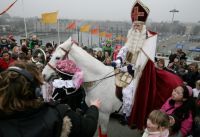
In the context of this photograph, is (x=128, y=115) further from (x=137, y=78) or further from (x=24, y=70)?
(x=24, y=70)

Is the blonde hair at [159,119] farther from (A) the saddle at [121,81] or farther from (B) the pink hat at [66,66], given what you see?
(B) the pink hat at [66,66]

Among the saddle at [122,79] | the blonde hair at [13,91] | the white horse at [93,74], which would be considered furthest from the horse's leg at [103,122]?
the blonde hair at [13,91]

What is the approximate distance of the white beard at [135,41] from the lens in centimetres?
387

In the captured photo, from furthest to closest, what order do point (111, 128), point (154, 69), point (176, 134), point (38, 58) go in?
point (38, 58) < point (111, 128) < point (154, 69) < point (176, 134)

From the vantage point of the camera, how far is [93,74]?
3.46 meters

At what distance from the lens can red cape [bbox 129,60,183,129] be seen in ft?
11.3

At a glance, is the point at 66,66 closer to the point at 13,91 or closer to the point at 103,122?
the point at 103,122

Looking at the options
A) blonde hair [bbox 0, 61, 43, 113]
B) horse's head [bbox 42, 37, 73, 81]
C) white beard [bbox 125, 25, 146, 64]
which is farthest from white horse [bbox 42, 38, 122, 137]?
blonde hair [bbox 0, 61, 43, 113]

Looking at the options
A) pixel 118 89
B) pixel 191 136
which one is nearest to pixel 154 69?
pixel 118 89

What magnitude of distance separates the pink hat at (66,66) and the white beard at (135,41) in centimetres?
114

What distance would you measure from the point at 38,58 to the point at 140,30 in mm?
3049

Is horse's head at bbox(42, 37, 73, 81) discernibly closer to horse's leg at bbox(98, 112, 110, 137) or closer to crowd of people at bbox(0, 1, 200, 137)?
crowd of people at bbox(0, 1, 200, 137)

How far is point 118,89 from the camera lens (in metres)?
3.48

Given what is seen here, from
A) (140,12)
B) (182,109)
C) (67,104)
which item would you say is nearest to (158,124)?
(182,109)
